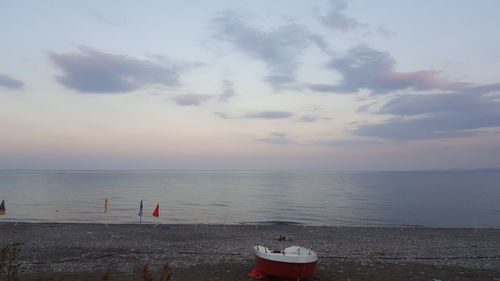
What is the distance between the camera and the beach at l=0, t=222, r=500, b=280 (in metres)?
15.9

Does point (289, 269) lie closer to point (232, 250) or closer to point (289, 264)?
point (289, 264)

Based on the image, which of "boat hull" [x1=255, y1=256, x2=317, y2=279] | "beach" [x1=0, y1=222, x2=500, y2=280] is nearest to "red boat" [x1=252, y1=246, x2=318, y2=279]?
"boat hull" [x1=255, y1=256, x2=317, y2=279]

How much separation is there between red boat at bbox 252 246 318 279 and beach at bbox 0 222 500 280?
4.83 feet

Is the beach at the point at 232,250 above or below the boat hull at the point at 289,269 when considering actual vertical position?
below

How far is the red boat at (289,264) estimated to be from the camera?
1362 cm

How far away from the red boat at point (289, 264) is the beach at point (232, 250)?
1472mm

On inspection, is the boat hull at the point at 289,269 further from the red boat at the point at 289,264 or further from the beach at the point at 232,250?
the beach at the point at 232,250

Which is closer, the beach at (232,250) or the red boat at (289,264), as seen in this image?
the red boat at (289,264)

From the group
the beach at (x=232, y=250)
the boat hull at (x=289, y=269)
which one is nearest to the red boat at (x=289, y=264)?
the boat hull at (x=289, y=269)

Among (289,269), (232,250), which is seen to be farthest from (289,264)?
(232,250)

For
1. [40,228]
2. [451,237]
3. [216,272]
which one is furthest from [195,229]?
[451,237]

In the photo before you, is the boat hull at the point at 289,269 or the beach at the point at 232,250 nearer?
the boat hull at the point at 289,269

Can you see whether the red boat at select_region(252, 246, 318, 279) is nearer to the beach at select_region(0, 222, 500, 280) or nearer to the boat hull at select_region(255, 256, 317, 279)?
the boat hull at select_region(255, 256, 317, 279)

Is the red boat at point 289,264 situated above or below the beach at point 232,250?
above
